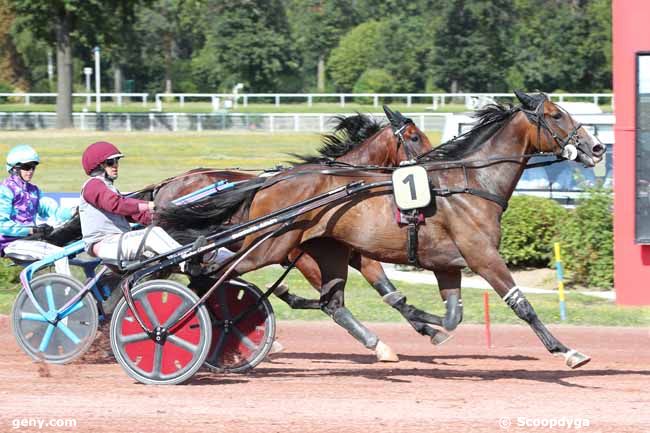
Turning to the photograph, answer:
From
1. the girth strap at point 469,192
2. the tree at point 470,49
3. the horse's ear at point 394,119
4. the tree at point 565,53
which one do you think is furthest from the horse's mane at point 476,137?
the tree at point 565,53

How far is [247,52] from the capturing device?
1822 inches

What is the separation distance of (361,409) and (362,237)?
4.37 feet

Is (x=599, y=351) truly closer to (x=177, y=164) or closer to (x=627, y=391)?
(x=627, y=391)

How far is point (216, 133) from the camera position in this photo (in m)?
30.0

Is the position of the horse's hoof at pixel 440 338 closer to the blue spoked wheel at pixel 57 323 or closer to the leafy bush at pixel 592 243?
the blue spoked wheel at pixel 57 323

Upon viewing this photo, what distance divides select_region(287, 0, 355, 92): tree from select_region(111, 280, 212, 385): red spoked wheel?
44.9 m

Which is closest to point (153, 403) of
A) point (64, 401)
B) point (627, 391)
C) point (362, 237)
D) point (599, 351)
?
point (64, 401)

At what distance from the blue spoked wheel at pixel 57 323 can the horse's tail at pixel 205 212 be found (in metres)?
0.74

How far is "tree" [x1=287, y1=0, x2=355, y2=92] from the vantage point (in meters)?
53.1

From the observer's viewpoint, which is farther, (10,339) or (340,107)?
(340,107)

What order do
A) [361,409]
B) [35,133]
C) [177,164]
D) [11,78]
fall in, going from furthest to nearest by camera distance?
[11,78] < [35,133] < [177,164] < [361,409]

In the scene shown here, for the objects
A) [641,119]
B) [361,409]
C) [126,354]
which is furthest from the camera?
[641,119]

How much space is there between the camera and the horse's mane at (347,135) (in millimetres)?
8578

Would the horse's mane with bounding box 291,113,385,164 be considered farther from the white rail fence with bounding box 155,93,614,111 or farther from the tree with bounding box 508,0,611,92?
the tree with bounding box 508,0,611,92
